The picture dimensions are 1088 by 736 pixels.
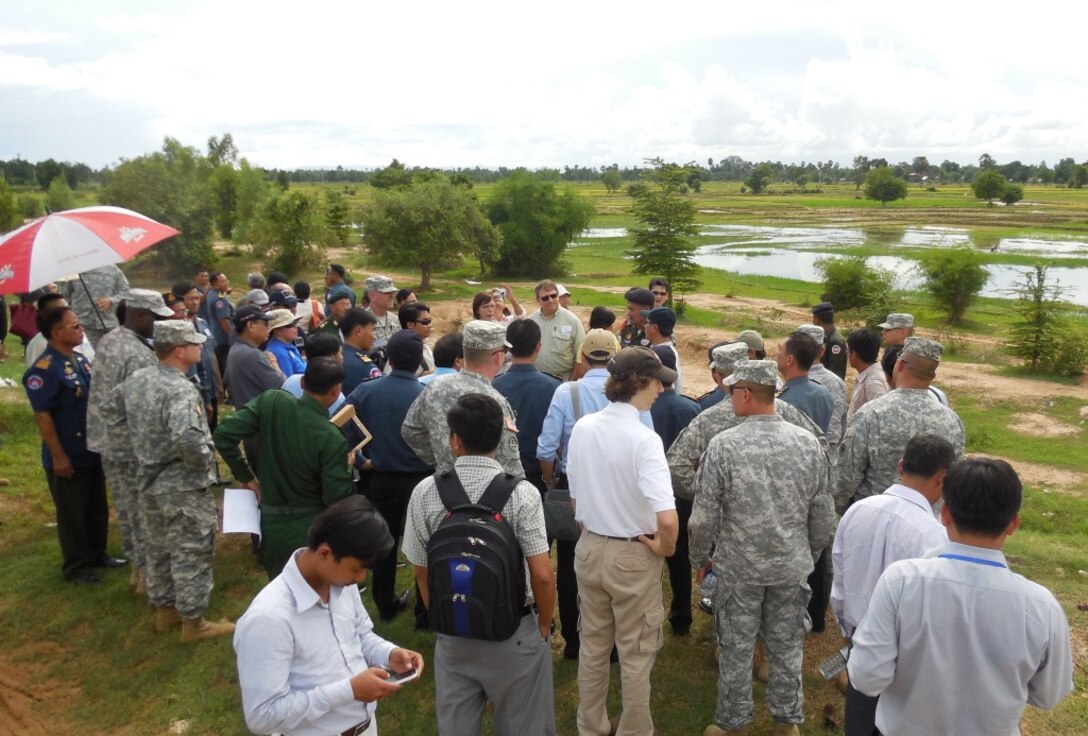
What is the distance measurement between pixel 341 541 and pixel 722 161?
583ft

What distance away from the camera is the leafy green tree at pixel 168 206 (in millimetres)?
31875

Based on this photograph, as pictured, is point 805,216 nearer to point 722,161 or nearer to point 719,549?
point 719,549

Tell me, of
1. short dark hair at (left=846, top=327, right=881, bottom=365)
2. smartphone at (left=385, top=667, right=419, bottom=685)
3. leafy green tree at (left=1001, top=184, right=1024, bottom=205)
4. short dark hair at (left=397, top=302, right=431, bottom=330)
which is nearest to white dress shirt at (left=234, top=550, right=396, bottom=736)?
smartphone at (left=385, top=667, right=419, bottom=685)

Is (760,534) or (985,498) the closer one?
(985,498)

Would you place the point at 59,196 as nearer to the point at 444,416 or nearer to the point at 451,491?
the point at 444,416

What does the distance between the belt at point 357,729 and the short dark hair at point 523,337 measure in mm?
2540

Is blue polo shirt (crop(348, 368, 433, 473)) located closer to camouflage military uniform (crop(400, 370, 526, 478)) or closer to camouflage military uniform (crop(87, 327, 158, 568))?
camouflage military uniform (crop(400, 370, 526, 478))

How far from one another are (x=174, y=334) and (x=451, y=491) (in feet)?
8.35

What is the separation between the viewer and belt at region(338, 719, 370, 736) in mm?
2648

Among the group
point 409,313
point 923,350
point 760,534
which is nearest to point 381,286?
point 409,313

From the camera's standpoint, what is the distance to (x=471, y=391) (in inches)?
166

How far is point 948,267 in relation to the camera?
20875 millimetres

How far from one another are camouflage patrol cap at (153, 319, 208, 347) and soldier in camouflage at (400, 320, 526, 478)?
150 cm

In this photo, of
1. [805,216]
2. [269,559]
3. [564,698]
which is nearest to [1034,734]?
[564,698]
